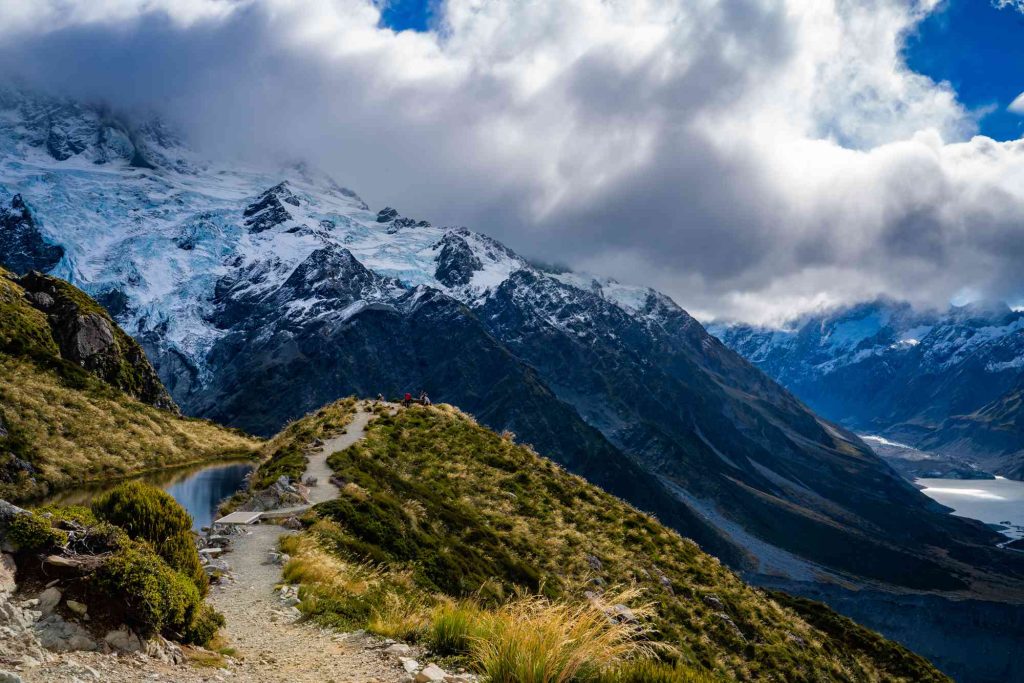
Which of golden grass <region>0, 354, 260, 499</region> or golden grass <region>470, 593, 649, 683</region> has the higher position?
golden grass <region>470, 593, 649, 683</region>

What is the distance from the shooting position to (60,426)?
47.9m

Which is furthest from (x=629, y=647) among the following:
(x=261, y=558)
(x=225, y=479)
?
(x=225, y=479)

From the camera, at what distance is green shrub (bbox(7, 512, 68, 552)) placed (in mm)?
8797

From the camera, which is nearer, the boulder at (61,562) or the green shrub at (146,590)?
the boulder at (61,562)

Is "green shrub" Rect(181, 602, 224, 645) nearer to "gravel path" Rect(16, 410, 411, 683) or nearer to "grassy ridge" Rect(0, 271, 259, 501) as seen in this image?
"gravel path" Rect(16, 410, 411, 683)

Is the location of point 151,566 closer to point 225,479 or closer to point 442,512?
point 442,512

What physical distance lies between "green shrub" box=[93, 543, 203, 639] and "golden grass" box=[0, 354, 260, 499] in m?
32.4

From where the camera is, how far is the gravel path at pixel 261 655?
8.28 m

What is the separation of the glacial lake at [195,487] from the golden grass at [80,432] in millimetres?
1908

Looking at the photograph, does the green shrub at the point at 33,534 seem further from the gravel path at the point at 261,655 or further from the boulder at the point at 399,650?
the boulder at the point at 399,650

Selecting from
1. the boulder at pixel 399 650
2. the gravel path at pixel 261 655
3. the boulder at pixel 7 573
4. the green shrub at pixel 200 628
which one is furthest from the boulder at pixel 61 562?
the boulder at pixel 399 650

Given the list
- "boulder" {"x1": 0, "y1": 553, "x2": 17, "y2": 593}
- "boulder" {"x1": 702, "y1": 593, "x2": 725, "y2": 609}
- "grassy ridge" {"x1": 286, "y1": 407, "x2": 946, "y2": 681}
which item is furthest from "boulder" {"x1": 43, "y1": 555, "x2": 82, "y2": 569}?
"boulder" {"x1": 702, "y1": 593, "x2": 725, "y2": 609}

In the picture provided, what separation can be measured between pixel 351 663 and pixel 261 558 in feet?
27.2

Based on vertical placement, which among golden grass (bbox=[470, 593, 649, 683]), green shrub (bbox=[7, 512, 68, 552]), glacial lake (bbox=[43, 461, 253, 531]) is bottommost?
glacial lake (bbox=[43, 461, 253, 531])
